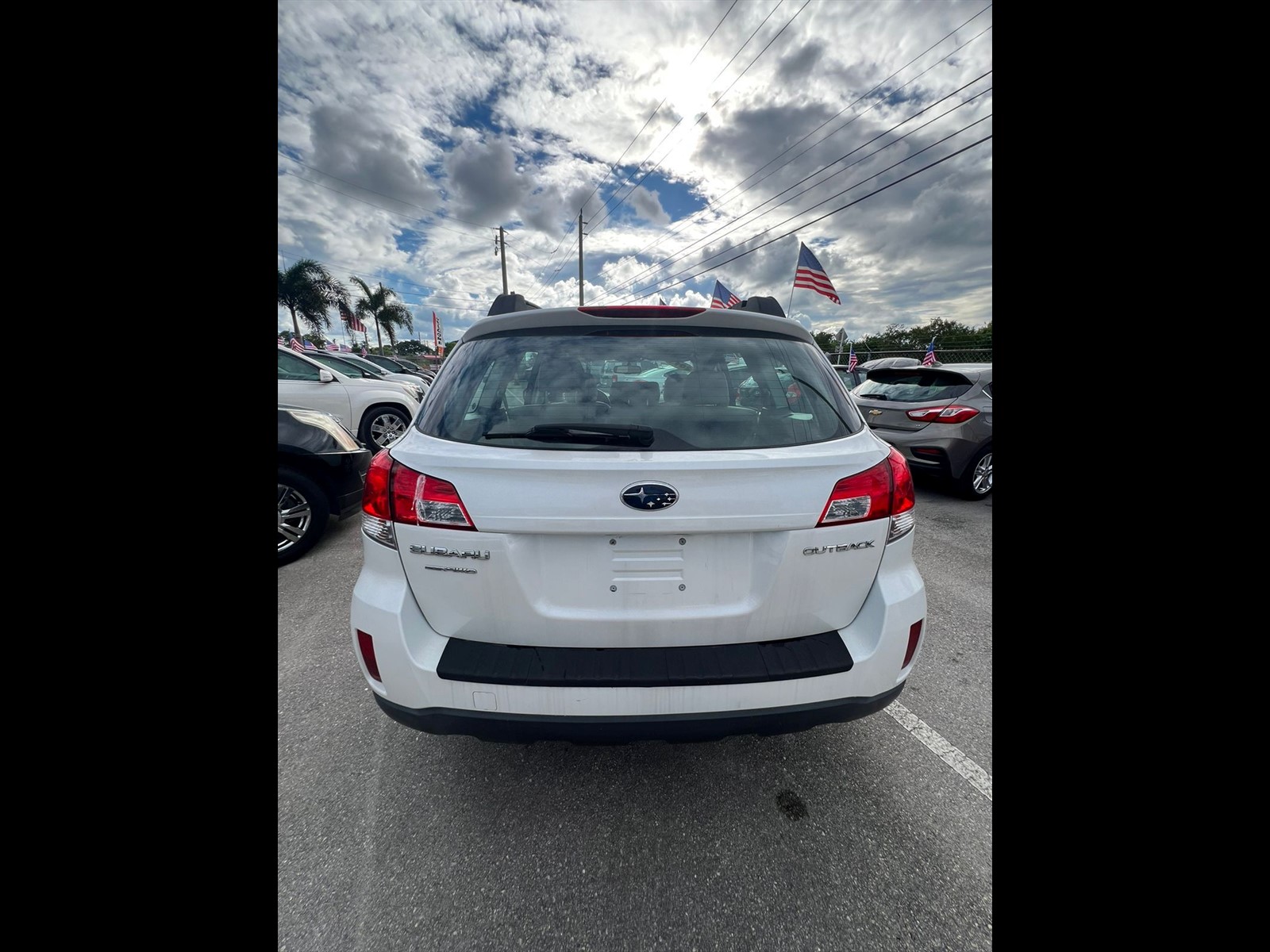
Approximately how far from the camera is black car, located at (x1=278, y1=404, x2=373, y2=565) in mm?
3512

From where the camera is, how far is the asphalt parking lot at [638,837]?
111 cm

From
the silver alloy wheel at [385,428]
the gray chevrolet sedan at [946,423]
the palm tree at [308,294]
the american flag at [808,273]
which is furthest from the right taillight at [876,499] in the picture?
the palm tree at [308,294]

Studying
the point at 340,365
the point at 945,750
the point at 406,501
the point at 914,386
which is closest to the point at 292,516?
the point at 406,501

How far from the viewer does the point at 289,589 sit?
10.3 ft

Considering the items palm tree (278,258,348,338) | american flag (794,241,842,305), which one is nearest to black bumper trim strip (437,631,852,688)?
american flag (794,241,842,305)

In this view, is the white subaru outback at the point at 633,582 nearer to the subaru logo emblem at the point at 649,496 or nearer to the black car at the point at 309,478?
the subaru logo emblem at the point at 649,496

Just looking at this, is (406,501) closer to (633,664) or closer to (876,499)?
(633,664)

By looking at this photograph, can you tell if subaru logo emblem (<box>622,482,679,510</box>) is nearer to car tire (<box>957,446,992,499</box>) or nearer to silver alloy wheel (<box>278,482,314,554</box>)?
silver alloy wheel (<box>278,482,314,554</box>)

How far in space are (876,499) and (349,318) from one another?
156 ft

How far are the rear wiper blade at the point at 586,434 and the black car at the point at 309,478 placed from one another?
3069mm
